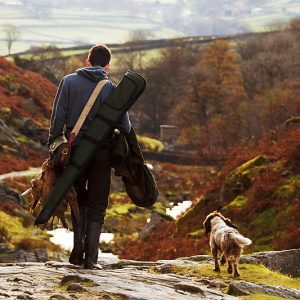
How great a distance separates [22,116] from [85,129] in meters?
53.3

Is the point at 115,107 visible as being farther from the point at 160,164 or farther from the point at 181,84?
the point at 181,84

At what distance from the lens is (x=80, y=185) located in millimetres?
9938

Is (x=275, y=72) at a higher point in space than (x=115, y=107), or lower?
higher

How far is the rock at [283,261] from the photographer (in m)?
13.2

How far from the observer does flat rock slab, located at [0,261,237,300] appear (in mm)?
8336

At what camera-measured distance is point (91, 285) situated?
8781 mm

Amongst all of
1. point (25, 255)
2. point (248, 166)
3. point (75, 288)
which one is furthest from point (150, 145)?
point (75, 288)

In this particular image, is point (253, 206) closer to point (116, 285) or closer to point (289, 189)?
point (289, 189)

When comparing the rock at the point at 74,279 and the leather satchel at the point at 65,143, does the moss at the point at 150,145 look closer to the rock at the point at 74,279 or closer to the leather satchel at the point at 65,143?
the leather satchel at the point at 65,143

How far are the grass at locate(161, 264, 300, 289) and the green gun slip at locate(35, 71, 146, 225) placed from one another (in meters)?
2.55

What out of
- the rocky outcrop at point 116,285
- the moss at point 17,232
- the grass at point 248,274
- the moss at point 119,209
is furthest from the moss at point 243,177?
the moss at point 119,209

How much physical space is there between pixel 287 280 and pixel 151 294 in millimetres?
3184

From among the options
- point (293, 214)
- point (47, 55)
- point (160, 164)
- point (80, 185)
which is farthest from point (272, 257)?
point (47, 55)

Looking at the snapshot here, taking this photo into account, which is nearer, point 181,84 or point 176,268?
point 176,268
